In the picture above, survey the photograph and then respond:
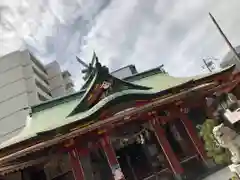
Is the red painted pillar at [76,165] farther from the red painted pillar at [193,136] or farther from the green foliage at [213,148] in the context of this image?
the green foliage at [213,148]

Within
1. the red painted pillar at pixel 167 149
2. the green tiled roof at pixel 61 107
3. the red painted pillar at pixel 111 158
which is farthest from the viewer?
the green tiled roof at pixel 61 107

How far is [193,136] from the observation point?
58.6ft

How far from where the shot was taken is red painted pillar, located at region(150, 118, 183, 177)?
16391 millimetres

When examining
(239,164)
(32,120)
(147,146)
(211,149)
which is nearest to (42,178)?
(32,120)

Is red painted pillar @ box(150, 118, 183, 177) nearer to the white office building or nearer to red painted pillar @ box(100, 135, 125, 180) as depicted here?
red painted pillar @ box(100, 135, 125, 180)

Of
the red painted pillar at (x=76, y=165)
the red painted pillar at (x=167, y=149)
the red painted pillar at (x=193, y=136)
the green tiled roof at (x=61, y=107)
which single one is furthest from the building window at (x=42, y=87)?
the red painted pillar at (x=193, y=136)

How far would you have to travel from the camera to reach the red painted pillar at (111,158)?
15888 millimetres

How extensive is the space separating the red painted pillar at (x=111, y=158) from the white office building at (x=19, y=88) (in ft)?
91.7

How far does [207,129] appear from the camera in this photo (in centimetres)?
1444

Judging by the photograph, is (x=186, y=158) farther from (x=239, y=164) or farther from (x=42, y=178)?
(x=42, y=178)

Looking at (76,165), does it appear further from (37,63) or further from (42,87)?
(37,63)

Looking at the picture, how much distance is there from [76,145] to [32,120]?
7.14 meters

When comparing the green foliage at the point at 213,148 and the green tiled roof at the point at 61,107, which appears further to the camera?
the green tiled roof at the point at 61,107

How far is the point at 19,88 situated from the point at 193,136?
38.3 m
